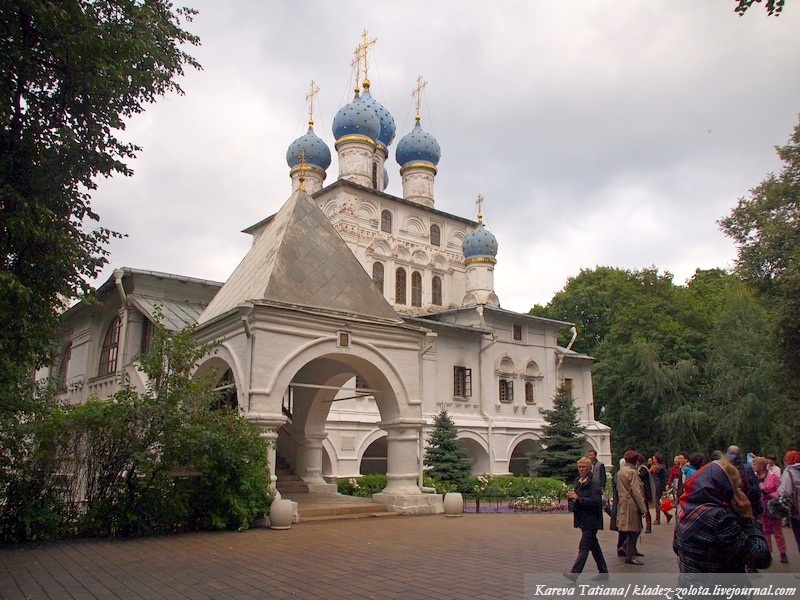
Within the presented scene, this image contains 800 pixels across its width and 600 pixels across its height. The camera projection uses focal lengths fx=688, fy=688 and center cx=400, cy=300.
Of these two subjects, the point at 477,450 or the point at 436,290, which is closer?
the point at 477,450

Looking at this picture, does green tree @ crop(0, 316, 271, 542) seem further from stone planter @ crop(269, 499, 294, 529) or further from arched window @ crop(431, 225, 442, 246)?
arched window @ crop(431, 225, 442, 246)

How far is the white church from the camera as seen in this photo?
1256 centimetres

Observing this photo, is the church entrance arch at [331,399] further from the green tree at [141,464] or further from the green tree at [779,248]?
the green tree at [779,248]

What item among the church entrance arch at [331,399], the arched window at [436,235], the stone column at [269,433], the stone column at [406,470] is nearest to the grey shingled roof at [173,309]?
the church entrance arch at [331,399]

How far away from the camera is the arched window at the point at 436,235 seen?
36812 millimetres

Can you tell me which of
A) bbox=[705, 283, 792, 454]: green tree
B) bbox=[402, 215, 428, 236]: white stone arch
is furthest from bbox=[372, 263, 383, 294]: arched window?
bbox=[705, 283, 792, 454]: green tree

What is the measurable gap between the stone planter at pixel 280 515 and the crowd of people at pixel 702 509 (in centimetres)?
486

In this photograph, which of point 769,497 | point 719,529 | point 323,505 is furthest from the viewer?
point 323,505

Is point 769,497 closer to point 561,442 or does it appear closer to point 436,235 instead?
point 561,442

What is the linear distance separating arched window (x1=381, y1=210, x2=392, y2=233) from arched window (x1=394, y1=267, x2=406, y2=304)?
2.14m

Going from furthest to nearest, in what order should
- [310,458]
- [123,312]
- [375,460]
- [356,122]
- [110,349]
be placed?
1. [356,122]
2. [375,460]
3. [110,349]
4. [123,312]
5. [310,458]

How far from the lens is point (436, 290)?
117 ft

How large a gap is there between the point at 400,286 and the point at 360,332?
21225mm

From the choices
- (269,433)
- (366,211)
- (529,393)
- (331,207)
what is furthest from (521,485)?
(331,207)
